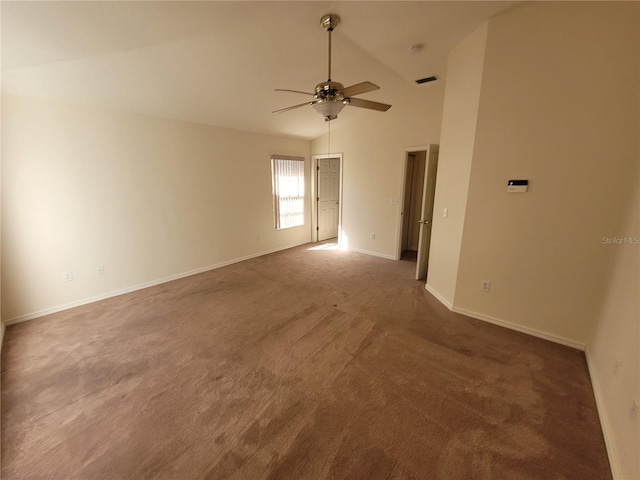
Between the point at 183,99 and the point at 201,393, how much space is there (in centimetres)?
326

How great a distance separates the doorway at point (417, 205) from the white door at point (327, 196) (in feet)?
5.76

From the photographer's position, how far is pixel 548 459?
1446mm

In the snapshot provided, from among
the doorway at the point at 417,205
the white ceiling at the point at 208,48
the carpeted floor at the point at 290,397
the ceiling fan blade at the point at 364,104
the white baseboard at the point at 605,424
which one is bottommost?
the carpeted floor at the point at 290,397

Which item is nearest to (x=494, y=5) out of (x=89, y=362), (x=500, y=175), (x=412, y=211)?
(x=500, y=175)

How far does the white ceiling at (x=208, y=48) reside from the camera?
1771 millimetres

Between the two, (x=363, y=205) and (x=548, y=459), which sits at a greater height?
(x=363, y=205)

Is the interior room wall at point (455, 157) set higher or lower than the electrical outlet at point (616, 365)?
higher

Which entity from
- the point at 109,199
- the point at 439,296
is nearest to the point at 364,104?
the point at 439,296

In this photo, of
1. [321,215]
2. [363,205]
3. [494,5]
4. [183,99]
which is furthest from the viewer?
[321,215]

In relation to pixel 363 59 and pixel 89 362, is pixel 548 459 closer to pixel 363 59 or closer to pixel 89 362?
pixel 89 362

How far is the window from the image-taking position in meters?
5.34

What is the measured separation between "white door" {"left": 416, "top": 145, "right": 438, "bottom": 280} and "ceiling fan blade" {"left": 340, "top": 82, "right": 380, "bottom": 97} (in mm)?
2018

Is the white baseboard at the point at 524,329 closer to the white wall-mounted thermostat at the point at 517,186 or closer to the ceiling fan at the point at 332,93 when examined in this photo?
the white wall-mounted thermostat at the point at 517,186

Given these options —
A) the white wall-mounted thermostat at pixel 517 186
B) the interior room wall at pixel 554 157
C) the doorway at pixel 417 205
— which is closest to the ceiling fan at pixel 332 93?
the interior room wall at pixel 554 157
